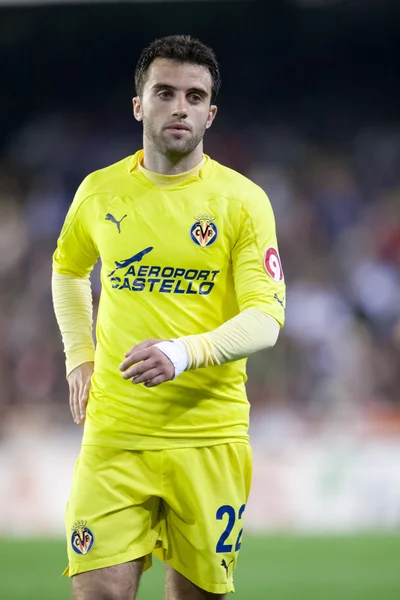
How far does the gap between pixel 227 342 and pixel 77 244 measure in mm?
852

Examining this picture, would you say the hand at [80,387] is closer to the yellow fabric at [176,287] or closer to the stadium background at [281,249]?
the yellow fabric at [176,287]

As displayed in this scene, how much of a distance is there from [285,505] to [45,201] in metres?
5.53

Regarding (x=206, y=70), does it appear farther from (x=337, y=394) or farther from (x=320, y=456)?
(x=337, y=394)

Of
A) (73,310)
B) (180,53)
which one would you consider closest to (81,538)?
(73,310)

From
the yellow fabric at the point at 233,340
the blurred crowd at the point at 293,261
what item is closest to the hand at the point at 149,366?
the yellow fabric at the point at 233,340

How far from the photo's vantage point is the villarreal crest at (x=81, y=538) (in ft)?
13.0

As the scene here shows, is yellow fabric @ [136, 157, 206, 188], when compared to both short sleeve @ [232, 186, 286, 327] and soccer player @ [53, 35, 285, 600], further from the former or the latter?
short sleeve @ [232, 186, 286, 327]

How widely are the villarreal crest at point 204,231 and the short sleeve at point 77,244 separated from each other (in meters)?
0.45

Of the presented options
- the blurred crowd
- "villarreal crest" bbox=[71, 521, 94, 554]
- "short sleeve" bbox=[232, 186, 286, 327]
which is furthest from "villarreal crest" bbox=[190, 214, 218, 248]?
the blurred crowd

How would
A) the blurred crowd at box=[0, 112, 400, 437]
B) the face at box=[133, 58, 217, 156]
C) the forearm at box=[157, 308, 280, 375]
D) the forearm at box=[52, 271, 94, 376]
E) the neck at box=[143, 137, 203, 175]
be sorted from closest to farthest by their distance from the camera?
the forearm at box=[157, 308, 280, 375], the face at box=[133, 58, 217, 156], the neck at box=[143, 137, 203, 175], the forearm at box=[52, 271, 94, 376], the blurred crowd at box=[0, 112, 400, 437]

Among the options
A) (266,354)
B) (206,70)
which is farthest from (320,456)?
(206,70)

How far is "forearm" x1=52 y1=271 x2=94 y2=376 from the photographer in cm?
451

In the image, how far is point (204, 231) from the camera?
4.08 meters

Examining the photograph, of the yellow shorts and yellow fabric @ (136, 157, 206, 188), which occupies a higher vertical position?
yellow fabric @ (136, 157, 206, 188)
